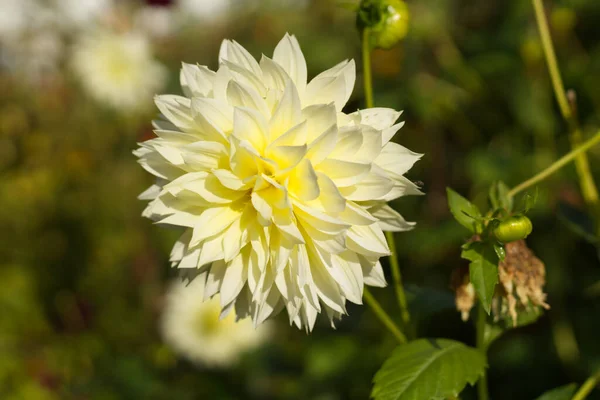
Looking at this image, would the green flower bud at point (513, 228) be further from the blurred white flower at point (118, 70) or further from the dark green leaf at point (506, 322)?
the blurred white flower at point (118, 70)

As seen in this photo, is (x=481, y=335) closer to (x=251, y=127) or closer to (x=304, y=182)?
(x=304, y=182)

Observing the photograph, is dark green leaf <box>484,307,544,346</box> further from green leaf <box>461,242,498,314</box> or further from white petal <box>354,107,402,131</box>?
white petal <box>354,107,402,131</box>

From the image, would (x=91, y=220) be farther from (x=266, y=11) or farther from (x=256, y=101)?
(x=256, y=101)

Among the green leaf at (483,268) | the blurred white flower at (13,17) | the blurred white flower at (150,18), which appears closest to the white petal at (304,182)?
the green leaf at (483,268)

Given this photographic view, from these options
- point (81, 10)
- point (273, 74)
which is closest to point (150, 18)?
point (81, 10)

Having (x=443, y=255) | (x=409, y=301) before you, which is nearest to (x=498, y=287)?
(x=409, y=301)

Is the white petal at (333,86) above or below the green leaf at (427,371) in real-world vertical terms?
above
